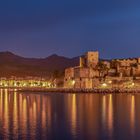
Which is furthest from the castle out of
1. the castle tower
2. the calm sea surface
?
the calm sea surface

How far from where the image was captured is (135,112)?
28.8m

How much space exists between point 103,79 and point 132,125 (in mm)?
41663

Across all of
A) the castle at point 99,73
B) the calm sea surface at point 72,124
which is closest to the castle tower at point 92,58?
the castle at point 99,73

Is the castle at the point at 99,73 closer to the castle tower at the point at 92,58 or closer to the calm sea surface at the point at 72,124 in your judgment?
the castle tower at the point at 92,58

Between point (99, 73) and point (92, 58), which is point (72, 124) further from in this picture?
point (92, 58)

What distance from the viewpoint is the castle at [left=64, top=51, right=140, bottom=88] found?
64438 mm

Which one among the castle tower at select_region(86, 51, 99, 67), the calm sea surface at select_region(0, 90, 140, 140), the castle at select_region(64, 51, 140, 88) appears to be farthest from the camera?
the castle tower at select_region(86, 51, 99, 67)

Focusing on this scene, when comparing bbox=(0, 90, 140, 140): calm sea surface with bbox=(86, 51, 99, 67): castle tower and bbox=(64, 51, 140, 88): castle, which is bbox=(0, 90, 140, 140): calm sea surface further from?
bbox=(86, 51, 99, 67): castle tower

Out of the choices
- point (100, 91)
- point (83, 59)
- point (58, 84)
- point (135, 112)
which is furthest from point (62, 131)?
point (58, 84)

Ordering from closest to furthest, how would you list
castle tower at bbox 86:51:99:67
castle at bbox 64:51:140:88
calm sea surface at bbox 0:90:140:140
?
1. calm sea surface at bbox 0:90:140:140
2. castle at bbox 64:51:140:88
3. castle tower at bbox 86:51:99:67

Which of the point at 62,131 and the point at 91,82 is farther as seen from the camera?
the point at 91,82

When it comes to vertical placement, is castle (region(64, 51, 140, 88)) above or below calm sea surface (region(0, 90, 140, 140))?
above

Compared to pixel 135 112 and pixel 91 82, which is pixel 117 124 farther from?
pixel 91 82

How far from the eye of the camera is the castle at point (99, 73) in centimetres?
6444
